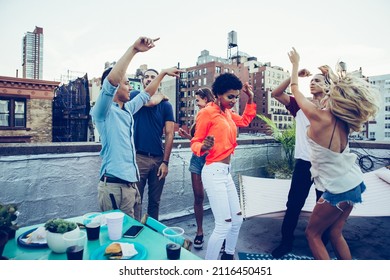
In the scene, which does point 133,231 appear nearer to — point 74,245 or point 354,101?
point 74,245

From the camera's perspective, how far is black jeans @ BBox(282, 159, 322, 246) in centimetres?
271

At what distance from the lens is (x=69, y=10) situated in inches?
91.7

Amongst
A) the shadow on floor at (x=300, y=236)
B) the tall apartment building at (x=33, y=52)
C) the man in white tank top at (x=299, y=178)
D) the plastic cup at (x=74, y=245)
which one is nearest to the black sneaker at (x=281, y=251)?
the man in white tank top at (x=299, y=178)

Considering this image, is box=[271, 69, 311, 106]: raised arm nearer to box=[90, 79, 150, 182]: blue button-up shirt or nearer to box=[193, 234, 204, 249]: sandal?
box=[90, 79, 150, 182]: blue button-up shirt

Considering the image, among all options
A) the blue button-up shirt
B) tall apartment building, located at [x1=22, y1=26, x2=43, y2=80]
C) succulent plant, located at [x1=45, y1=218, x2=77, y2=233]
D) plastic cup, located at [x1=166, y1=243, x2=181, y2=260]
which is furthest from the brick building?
plastic cup, located at [x1=166, y1=243, x2=181, y2=260]

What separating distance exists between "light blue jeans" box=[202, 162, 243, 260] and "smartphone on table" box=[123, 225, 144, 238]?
81 cm

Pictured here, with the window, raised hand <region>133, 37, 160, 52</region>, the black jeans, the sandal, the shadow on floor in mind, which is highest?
the window

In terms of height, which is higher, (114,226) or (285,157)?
(285,157)

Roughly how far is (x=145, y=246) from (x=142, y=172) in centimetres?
156

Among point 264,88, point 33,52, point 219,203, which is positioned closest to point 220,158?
point 219,203

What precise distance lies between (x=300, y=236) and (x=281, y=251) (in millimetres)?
675

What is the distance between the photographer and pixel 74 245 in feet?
3.91
